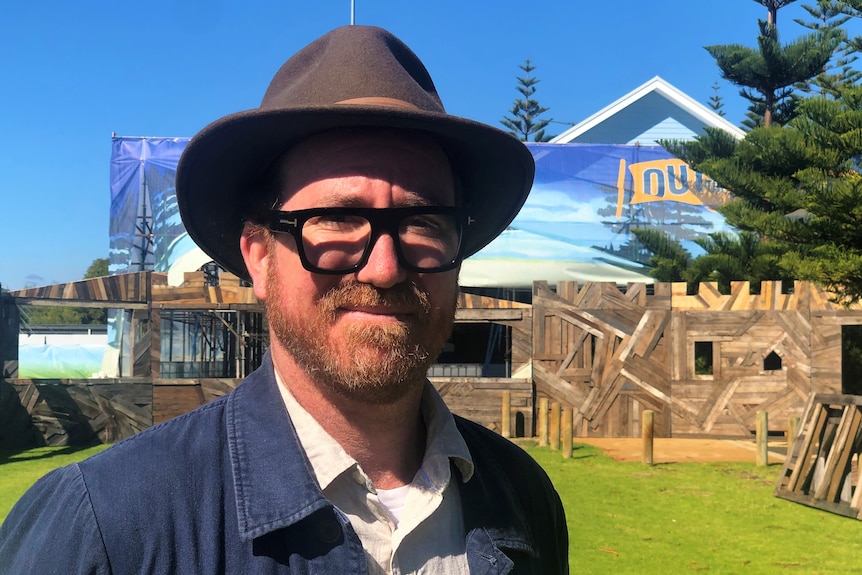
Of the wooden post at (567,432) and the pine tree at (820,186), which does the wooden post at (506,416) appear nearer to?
the wooden post at (567,432)

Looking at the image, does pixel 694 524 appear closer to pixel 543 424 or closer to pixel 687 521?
pixel 687 521

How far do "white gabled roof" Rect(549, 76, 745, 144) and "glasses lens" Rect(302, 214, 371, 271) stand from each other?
2053 centimetres

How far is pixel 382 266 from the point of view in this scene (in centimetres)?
149

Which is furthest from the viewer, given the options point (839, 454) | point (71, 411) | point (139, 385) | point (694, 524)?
point (139, 385)

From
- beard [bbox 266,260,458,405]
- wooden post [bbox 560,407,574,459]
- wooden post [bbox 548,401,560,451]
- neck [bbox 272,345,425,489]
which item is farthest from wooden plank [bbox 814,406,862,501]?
beard [bbox 266,260,458,405]

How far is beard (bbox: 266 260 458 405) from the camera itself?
1469mm

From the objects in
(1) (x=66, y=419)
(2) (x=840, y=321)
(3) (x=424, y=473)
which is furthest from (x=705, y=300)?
(3) (x=424, y=473)

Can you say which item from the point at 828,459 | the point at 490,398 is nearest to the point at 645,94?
the point at 490,398

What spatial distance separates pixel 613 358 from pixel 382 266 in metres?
→ 11.5

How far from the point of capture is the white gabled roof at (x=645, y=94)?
21.5 m

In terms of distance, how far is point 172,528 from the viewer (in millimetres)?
1271

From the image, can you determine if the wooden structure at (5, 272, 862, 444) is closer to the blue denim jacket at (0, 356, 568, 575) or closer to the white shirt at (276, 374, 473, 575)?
the white shirt at (276, 374, 473, 575)

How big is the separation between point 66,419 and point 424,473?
39.3ft

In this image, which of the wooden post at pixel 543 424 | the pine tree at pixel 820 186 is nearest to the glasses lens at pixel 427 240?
the pine tree at pixel 820 186
